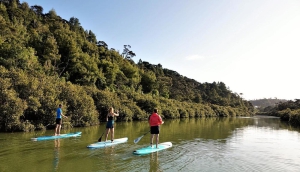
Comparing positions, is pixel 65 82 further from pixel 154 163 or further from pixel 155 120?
pixel 154 163

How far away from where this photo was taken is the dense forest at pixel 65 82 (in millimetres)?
21766

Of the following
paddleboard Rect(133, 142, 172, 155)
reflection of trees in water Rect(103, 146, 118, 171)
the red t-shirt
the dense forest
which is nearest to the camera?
reflection of trees in water Rect(103, 146, 118, 171)

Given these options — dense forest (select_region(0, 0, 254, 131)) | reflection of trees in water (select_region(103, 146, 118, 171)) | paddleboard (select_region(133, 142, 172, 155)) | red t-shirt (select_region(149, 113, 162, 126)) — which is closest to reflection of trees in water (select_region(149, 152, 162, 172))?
paddleboard (select_region(133, 142, 172, 155))

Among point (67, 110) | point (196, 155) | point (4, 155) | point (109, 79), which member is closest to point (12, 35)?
point (109, 79)

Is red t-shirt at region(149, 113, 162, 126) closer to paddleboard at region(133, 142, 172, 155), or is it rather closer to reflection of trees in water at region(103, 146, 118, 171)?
paddleboard at region(133, 142, 172, 155)

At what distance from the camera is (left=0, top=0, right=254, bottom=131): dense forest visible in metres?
21.8

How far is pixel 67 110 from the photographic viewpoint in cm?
2577

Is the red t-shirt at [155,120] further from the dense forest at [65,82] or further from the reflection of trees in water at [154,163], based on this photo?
the dense forest at [65,82]

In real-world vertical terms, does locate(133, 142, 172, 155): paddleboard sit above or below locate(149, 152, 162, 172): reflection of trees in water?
above

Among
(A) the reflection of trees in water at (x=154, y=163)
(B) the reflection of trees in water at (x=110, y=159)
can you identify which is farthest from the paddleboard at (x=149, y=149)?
(B) the reflection of trees in water at (x=110, y=159)

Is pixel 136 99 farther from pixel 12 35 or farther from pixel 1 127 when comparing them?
pixel 1 127

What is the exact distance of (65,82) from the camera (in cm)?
3167

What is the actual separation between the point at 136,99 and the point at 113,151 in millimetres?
36703

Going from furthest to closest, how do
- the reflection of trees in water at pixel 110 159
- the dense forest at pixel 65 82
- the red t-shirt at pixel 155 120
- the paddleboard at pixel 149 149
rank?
the dense forest at pixel 65 82 < the red t-shirt at pixel 155 120 < the paddleboard at pixel 149 149 < the reflection of trees in water at pixel 110 159
